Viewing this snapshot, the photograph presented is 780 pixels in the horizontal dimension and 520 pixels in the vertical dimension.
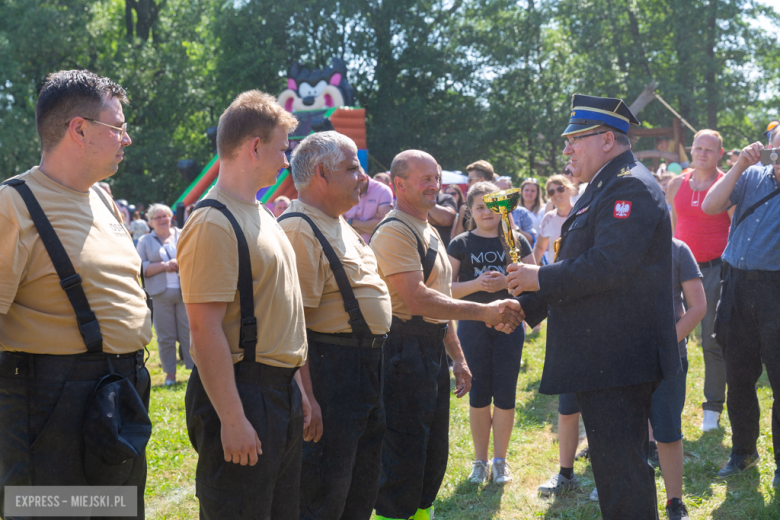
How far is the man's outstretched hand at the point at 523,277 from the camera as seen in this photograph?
3.23 m

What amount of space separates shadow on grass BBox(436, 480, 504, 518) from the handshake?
51.5 inches

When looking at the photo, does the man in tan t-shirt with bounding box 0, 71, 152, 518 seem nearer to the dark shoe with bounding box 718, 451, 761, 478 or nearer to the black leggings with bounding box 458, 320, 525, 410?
the black leggings with bounding box 458, 320, 525, 410

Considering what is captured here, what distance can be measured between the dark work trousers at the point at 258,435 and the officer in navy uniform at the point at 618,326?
134cm

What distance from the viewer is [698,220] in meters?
6.13

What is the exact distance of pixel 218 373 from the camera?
2.26 meters

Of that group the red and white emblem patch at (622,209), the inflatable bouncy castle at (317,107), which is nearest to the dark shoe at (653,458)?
the red and white emblem patch at (622,209)

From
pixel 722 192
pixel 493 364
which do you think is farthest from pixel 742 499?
pixel 722 192

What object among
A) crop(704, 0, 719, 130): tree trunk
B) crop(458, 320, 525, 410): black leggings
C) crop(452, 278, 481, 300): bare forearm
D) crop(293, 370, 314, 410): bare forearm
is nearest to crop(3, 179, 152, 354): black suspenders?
crop(293, 370, 314, 410): bare forearm

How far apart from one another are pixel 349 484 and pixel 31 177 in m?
1.81

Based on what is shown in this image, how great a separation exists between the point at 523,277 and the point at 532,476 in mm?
2214

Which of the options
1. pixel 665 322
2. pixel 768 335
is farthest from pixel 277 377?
pixel 768 335

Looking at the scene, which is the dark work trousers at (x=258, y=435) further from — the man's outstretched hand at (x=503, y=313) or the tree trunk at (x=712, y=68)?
the tree trunk at (x=712, y=68)

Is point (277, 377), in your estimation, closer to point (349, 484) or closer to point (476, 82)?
point (349, 484)

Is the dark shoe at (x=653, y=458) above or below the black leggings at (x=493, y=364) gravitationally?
below
